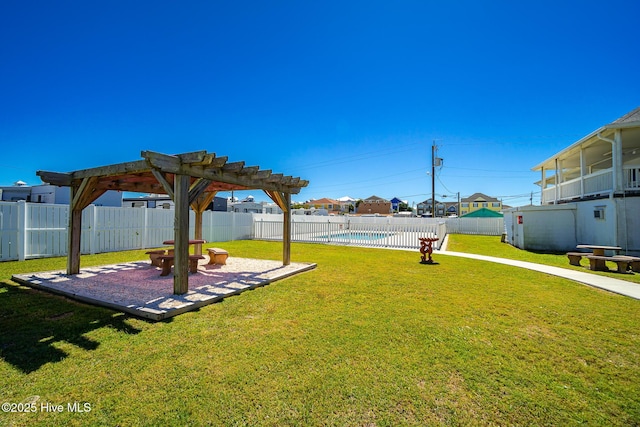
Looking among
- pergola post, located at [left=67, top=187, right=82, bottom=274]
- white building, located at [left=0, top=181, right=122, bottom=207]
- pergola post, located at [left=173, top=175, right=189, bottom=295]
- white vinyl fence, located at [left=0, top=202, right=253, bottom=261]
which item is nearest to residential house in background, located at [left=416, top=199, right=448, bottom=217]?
white building, located at [left=0, top=181, right=122, bottom=207]

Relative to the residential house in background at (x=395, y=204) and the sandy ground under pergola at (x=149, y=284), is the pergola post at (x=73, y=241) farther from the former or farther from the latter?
the residential house in background at (x=395, y=204)

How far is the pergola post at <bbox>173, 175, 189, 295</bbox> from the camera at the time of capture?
4891 millimetres

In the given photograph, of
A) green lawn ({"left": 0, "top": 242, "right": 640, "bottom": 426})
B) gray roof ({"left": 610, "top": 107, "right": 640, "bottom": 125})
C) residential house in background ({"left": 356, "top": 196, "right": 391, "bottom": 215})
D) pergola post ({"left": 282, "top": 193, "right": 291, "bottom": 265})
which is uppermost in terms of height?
gray roof ({"left": 610, "top": 107, "right": 640, "bottom": 125})

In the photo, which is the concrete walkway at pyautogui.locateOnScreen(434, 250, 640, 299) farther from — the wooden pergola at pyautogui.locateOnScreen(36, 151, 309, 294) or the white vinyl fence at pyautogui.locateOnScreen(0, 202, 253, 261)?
the white vinyl fence at pyautogui.locateOnScreen(0, 202, 253, 261)

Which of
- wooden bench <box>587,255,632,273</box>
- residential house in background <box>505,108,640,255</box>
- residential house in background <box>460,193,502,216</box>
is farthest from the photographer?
residential house in background <box>460,193,502,216</box>

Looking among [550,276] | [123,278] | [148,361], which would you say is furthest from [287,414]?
[550,276]

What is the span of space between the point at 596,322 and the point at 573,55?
12323 millimetres

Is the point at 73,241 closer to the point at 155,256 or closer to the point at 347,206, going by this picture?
the point at 155,256

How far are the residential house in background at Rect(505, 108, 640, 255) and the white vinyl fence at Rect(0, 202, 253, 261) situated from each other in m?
17.0

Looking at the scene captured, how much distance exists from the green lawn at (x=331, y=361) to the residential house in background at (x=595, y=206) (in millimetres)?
7138

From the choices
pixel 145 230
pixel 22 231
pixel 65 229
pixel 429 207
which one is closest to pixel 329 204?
pixel 429 207

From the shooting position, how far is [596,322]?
3.91 metres

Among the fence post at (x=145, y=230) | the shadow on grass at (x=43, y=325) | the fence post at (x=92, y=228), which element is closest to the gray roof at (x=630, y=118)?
the shadow on grass at (x=43, y=325)

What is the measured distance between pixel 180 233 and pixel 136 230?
8866 mm
